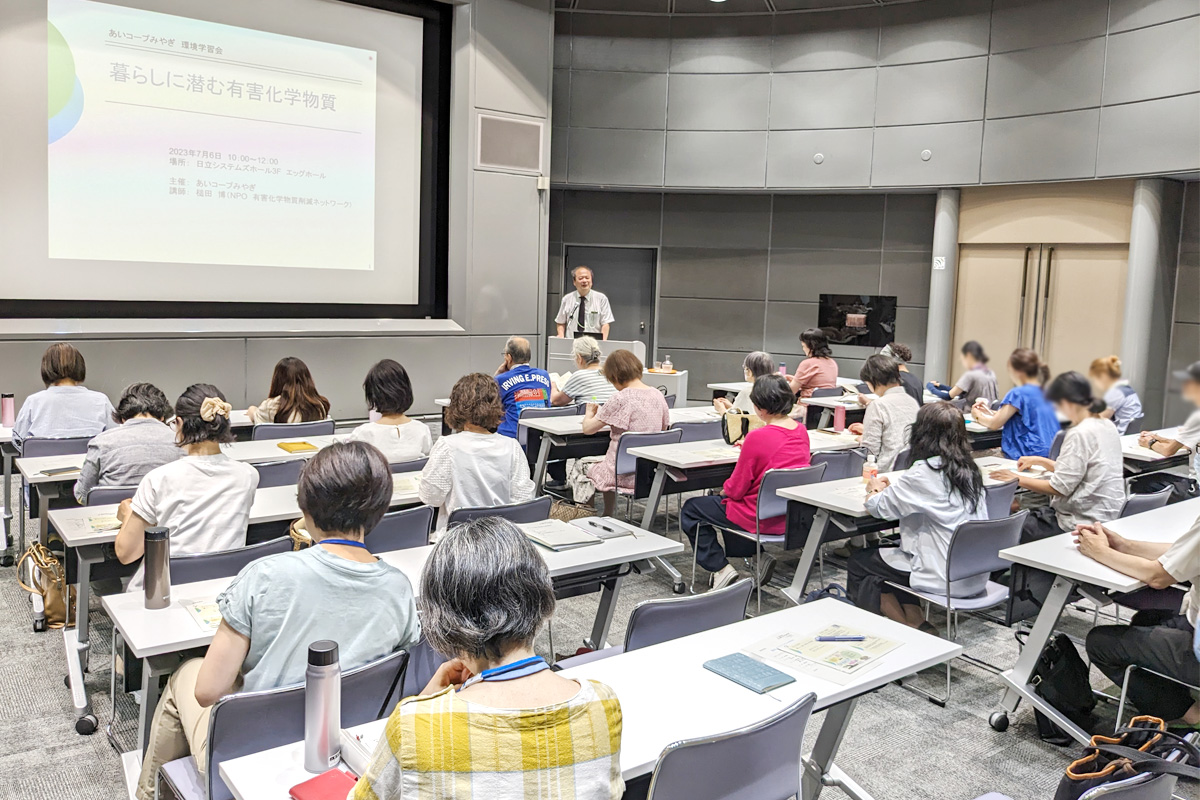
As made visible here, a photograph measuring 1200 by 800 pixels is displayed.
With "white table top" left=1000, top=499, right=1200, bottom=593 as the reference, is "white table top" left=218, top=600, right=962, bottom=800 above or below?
below

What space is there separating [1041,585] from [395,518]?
2.51m

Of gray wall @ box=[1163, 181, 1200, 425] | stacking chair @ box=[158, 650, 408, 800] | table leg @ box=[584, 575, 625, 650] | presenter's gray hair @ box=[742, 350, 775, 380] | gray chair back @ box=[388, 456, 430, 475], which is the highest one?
gray wall @ box=[1163, 181, 1200, 425]

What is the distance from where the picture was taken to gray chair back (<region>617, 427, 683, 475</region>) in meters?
5.32

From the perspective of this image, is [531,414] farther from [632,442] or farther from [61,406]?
[61,406]

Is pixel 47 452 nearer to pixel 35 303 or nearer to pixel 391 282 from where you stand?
pixel 35 303

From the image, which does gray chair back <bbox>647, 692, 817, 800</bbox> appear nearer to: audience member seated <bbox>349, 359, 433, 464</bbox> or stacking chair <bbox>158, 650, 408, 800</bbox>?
stacking chair <bbox>158, 650, 408, 800</bbox>

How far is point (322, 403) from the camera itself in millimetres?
5547

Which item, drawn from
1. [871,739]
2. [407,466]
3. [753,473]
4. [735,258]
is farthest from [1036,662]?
[735,258]

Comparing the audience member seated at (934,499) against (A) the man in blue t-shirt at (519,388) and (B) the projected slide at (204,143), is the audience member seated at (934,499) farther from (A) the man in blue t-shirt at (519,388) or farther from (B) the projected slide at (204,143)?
(B) the projected slide at (204,143)

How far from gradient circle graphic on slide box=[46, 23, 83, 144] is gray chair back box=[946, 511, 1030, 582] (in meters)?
7.10

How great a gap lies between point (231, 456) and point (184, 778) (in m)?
2.26

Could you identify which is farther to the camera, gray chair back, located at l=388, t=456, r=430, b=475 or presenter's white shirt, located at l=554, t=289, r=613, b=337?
presenter's white shirt, located at l=554, t=289, r=613, b=337

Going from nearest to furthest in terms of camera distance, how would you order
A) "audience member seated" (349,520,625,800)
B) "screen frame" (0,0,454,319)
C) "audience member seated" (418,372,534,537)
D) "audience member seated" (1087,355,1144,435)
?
"audience member seated" (1087,355,1144,435) < "audience member seated" (349,520,625,800) < "audience member seated" (418,372,534,537) < "screen frame" (0,0,454,319)

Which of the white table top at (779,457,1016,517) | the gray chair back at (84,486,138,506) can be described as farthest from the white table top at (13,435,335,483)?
the white table top at (779,457,1016,517)
